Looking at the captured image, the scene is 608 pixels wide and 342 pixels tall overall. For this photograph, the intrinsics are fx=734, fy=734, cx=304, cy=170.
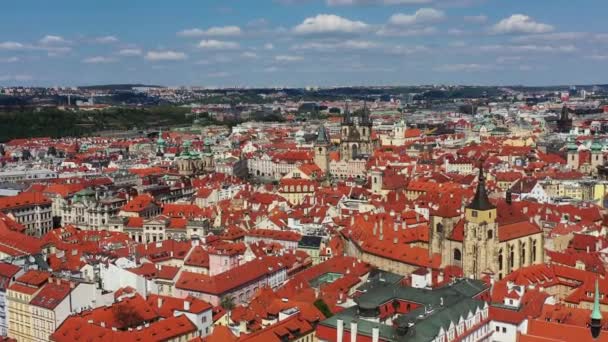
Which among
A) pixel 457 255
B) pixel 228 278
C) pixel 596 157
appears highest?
pixel 596 157

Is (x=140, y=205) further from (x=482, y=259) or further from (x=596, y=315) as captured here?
(x=596, y=315)

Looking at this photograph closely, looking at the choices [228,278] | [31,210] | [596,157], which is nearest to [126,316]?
[228,278]

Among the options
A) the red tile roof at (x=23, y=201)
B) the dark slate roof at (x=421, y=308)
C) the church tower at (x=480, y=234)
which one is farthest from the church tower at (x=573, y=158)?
the red tile roof at (x=23, y=201)

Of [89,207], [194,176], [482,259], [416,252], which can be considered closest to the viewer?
[482,259]

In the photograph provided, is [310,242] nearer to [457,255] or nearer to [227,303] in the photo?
[457,255]

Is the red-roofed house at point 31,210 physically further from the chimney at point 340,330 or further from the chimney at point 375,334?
the chimney at point 375,334

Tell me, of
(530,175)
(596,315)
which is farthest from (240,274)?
(530,175)

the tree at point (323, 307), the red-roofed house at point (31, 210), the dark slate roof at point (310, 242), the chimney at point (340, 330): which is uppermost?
the chimney at point (340, 330)

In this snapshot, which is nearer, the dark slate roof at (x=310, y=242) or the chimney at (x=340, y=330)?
the chimney at (x=340, y=330)

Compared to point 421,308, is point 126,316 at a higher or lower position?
lower
